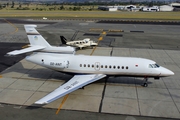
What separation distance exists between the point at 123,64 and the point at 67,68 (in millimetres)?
6196

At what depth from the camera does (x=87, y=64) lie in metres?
22.2

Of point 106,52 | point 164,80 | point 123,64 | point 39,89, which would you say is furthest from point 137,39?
point 39,89

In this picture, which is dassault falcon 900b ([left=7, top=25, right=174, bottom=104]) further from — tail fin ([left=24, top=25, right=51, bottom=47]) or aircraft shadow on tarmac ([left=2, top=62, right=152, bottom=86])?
aircraft shadow on tarmac ([left=2, top=62, right=152, bottom=86])

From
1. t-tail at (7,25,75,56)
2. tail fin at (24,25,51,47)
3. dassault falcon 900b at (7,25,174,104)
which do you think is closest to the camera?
dassault falcon 900b at (7,25,174,104)

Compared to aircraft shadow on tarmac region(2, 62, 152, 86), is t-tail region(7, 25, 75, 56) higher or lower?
higher

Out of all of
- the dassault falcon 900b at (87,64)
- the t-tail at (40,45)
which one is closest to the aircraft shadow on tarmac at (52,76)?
the dassault falcon 900b at (87,64)

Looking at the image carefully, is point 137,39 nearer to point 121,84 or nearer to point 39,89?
point 121,84

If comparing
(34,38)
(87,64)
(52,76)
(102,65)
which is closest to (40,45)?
(34,38)

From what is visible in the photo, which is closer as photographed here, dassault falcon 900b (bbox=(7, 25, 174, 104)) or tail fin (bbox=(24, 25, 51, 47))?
dassault falcon 900b (bbox=(7, 25, 174, 104))

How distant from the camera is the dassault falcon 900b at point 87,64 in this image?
21.4 metres

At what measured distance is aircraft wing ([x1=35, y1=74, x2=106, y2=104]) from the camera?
55.6ft

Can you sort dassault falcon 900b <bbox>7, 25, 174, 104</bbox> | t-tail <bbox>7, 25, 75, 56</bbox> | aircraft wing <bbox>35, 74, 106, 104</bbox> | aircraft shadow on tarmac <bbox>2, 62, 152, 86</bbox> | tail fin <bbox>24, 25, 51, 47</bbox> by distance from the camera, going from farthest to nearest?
1. aircraft shadow on tarmac <bbox>2, 62, 152, 86</bbox>
2. tail fin <bbox>24, 25, 51, 47</bbox>
3. t-tail <bbox>7, 25, 75, 56</bbox>
4. dassault falcon 900b <bbox>7, 25, 174, 104</bbox>
5. aircraft wing <bbox>35, 74, 106, 104</bbox>

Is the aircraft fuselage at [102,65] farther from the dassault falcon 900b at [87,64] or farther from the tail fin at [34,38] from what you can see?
the tail fin at [34,38]

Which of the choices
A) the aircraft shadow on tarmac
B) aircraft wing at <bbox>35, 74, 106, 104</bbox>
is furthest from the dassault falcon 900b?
the aircraft shadow on tarmac
